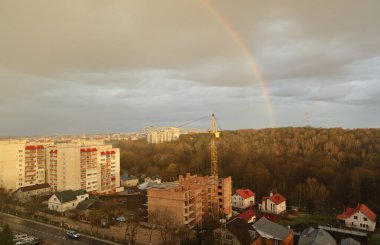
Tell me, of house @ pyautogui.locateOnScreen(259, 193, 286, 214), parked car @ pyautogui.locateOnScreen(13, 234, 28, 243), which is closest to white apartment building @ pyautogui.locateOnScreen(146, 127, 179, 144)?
house @ pyautogui.locateOnScreen(259, 193, 286, 214)

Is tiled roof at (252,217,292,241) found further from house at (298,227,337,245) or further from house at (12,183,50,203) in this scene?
house at (12,183,50,203)

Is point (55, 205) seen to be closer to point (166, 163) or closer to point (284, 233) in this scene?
point (284, 233)

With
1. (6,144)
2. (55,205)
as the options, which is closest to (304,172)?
(55,205)

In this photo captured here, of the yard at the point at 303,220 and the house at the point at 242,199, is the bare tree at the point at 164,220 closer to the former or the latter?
the yard at the point at 303,220

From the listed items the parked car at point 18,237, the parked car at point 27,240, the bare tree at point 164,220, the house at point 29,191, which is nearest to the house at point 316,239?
the bare tree at point 164,220

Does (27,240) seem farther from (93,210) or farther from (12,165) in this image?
(12,165)

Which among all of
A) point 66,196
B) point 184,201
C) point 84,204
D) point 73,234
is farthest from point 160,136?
point 73,234

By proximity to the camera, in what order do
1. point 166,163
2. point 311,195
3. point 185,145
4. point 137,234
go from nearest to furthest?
1. point 137,234
2. point 311,195
3. point 166,163
4. point 185,145
